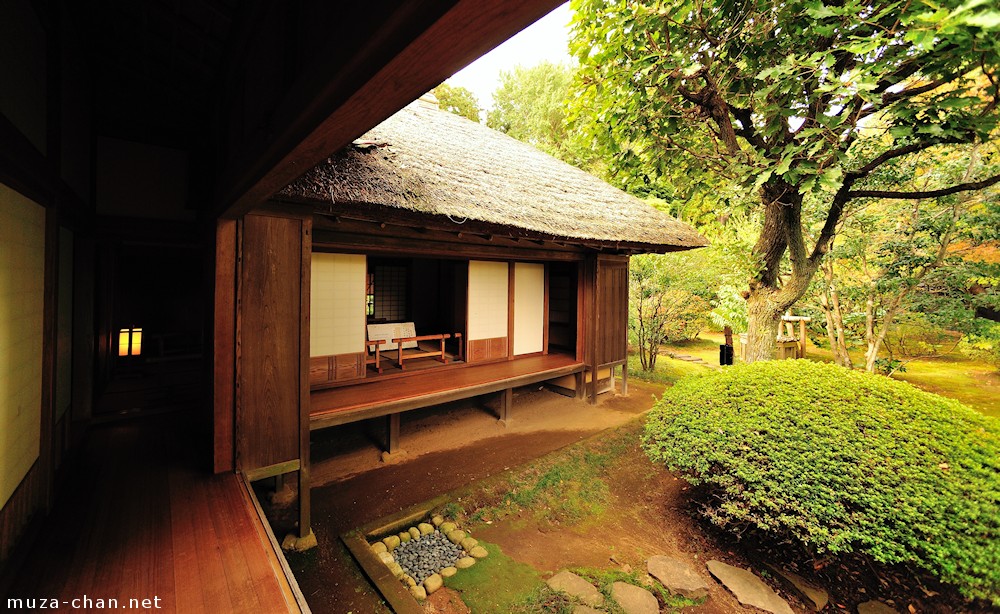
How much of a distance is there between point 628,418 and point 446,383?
356cm

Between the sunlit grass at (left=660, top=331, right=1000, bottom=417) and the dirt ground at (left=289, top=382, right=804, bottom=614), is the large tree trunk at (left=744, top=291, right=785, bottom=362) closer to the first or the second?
the dirt ground at (left=289, top=382, right=804, bottom=614)

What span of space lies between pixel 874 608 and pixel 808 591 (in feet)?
1.35

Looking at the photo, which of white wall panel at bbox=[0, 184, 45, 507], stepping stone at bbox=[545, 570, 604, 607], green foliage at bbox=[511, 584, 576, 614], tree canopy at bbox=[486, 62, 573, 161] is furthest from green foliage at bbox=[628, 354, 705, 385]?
tree canopy at bbox=[486, 62, 573, 161]

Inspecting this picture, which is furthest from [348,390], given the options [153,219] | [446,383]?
[153,219]

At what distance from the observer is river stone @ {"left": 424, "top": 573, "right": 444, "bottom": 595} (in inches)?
116

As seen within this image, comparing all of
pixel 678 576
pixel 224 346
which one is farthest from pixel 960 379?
pixel 224 346

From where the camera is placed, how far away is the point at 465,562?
10.6 feet

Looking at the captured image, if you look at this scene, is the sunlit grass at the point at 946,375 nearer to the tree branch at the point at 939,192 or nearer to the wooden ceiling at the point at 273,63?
the tree branch at the point at 939,192

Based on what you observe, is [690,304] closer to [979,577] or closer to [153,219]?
[979,577]

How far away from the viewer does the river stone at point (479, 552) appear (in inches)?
131

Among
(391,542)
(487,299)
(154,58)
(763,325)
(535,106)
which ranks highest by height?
(535,106)

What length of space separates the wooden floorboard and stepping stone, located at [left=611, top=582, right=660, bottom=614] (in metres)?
2.74

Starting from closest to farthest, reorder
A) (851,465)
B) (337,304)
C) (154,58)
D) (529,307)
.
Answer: (851,465) → (154,58) → (337,304) → (529,307)

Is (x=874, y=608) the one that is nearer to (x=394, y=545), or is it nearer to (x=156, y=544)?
(x=394, y=545)
